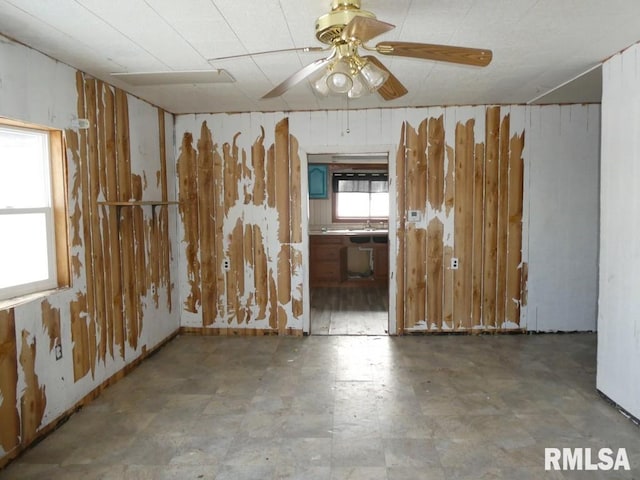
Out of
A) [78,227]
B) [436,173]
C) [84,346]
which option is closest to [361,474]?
[84,346]

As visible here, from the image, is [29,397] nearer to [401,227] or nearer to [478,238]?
[401,227]

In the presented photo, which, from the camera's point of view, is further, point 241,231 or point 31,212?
point 241,231

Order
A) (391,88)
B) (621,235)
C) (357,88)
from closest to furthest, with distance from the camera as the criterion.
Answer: (357,88)
(391,88)
(621,235)

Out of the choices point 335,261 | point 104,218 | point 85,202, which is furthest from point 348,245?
point 85,202

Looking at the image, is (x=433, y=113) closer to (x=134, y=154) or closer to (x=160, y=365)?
(x=134, y=154)

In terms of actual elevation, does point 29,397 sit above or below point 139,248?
below

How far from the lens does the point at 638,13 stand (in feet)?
7.54

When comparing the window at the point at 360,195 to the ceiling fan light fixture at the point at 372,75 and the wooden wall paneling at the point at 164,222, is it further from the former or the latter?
the ceiling fan light fixture at the point at 372,75

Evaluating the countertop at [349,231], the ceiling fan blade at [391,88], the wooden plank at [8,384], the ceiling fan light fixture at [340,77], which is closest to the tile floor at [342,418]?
the wooden plank at [8,384]

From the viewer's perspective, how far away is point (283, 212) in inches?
187

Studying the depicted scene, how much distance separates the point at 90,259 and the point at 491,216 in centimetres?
375

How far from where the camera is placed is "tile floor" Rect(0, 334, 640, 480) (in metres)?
2.41

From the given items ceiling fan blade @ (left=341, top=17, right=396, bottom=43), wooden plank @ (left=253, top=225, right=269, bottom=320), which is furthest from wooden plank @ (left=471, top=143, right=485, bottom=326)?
ceiling fan blade @ (left=341, top=17, right=396, bottom=43)

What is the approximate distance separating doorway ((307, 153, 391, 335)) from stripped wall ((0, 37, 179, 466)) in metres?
1.87
